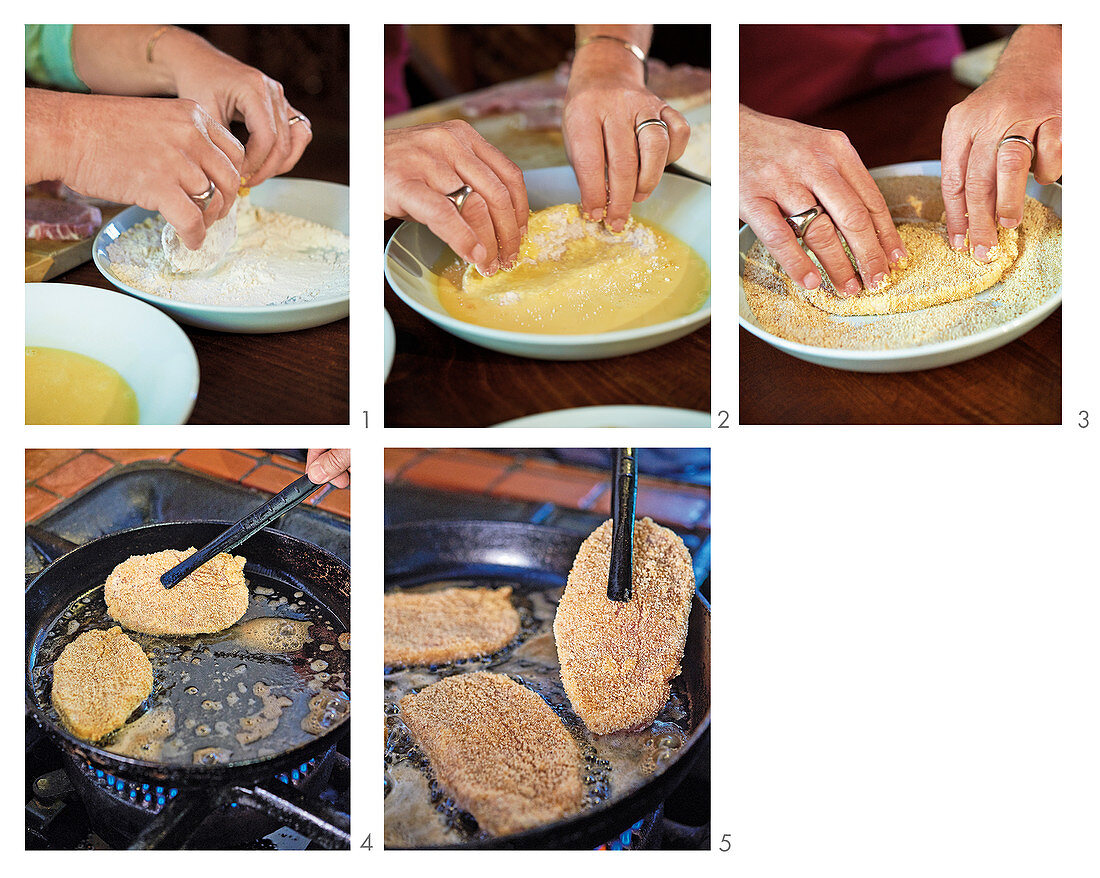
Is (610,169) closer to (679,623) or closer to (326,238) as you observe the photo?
(326,238)

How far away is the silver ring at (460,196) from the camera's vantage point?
2.53 ft

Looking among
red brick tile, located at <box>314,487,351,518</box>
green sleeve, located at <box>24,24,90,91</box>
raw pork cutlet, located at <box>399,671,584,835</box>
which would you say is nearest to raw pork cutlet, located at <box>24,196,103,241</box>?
green sleeve, located at <box>24,24,90,91</box>

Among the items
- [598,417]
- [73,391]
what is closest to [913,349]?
[598,417]

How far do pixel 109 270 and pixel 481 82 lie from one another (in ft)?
3.80

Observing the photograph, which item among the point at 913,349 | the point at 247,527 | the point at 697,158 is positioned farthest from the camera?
the point at 697,158

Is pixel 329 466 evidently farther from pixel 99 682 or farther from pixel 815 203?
pixel 815 203

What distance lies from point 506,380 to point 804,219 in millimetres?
320

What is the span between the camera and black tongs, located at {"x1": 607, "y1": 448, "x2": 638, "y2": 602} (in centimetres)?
82

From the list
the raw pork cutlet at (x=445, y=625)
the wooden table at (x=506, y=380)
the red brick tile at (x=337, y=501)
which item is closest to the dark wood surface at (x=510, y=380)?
the wooden table at (x=506, y=380)

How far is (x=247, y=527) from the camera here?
823mm

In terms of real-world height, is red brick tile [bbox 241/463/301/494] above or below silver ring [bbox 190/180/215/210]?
below

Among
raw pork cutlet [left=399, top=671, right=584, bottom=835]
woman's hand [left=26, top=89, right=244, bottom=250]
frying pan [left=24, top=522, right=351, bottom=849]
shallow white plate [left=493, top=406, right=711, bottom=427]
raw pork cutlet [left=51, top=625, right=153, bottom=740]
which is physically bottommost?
raw pork cutlet [left=399, top=671, right=584, bottom=835]

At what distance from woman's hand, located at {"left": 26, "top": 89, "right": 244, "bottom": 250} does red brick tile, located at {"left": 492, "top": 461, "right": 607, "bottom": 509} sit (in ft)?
1.28

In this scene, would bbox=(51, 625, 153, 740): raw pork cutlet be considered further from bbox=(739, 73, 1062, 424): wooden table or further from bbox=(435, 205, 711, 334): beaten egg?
bbox=(739, 73, 1062, 424): wooden table
